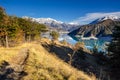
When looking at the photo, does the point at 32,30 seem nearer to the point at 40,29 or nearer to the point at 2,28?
the point at 40,29

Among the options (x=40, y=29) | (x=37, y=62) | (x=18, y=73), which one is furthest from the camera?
(x=40, y=29)

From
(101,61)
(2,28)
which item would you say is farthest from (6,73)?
(101,61)

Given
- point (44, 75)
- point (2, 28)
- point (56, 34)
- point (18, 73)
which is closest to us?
point (44, 75)

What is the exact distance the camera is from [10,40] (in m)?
66.9

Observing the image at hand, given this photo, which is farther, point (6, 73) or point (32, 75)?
point (6, 73)

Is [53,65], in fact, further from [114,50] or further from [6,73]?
[114,50]

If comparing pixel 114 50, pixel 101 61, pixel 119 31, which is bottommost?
pixel 101 61

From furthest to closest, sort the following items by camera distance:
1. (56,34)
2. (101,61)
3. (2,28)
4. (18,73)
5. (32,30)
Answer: (56,34) < (32,30) < (101,61) < (2,28) < (18,73)

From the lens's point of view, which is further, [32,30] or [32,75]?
[32,30]

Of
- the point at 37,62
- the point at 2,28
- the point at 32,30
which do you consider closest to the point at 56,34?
the point at 32,30

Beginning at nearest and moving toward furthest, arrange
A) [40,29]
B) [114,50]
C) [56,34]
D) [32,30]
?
1. [114,50]
2. [32,30]
3. [40,29]
4. [56,34]

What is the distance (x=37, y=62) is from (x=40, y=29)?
83915mm

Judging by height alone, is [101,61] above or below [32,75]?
below

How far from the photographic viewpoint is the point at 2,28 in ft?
184
